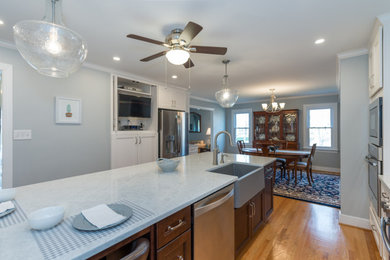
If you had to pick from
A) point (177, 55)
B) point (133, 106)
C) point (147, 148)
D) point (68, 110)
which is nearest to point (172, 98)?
point (133, 106)

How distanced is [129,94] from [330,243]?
4.01 metres

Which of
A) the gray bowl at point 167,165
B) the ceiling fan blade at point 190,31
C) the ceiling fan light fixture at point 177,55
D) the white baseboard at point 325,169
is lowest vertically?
the white baseboard at point 325,169

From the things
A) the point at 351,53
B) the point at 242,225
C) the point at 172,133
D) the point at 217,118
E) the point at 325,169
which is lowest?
the point at 325,169

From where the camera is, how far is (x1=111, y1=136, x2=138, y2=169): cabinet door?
3299 millimetres

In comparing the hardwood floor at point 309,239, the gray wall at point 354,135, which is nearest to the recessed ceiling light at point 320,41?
the gray wall at point 354,135

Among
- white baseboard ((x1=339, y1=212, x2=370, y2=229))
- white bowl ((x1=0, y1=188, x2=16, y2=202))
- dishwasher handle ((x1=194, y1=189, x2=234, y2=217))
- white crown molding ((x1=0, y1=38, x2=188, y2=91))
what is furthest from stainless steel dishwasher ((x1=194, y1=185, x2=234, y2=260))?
white crown molding ((x1=0, y1=38, x2=188, y2=91))

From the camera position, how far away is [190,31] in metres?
1.53

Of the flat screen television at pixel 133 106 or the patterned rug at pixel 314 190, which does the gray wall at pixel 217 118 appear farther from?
the patterned rug at pixel 314 190

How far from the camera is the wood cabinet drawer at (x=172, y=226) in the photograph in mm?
944

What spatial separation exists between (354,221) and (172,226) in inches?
107

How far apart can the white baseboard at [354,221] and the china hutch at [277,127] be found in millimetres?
3138

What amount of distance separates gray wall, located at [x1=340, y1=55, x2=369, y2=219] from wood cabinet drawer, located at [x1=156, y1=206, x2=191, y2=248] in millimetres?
2486

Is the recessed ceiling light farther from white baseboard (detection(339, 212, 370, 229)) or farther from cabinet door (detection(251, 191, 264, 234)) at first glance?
white baseboard (detection(339, 212, 370, 229))

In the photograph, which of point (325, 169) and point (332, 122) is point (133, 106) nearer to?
point (332, 122)
